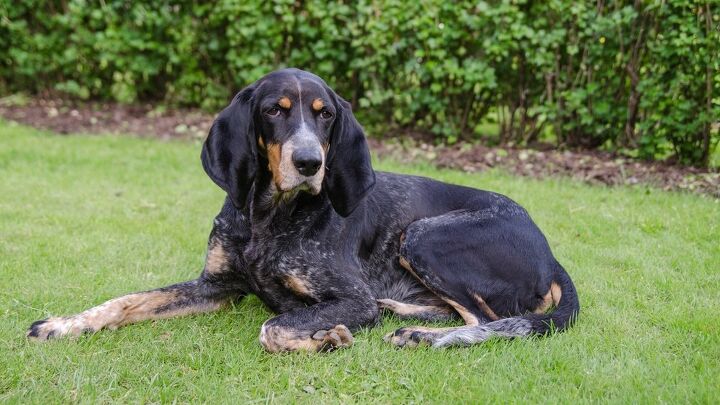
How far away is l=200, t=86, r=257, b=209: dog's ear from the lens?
4.02 m

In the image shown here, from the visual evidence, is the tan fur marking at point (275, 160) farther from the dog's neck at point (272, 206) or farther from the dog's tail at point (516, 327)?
Answer: the dog's tail at point (516, 327)

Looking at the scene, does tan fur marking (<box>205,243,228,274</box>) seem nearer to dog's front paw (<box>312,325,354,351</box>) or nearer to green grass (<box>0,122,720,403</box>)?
green grass (<box>0,122,720,403</box>)

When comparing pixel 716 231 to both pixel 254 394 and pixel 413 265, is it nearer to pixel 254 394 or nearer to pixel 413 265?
pixel 413 265

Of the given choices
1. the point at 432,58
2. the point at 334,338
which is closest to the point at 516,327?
the point at 334,338

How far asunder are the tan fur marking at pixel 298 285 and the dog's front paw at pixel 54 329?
3.72 feet

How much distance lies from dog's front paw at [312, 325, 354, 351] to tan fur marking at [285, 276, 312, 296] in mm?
406

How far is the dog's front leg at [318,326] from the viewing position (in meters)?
3.79

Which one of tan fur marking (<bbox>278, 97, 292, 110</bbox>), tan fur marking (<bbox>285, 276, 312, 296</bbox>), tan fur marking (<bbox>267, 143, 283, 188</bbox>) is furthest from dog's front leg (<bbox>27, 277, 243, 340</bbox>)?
tan fur marking (<bbox>278, 97, 292, 110</bbox>)

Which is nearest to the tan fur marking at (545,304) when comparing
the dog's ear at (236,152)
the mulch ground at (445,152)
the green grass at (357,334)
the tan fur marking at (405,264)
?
the green grass at (357,334)

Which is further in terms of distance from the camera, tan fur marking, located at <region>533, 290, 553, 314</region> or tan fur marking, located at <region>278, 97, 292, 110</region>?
tan fur marking, located at <region>533, 290, 553, 314</region>

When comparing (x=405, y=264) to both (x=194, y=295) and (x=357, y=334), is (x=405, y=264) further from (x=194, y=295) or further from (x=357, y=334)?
(x=194, y=295)

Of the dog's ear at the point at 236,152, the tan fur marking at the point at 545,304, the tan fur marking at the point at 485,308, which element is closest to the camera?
the dog's ear at the point at 236,152

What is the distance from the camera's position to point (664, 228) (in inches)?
248

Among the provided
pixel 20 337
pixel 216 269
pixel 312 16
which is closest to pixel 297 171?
pixel 216 269
